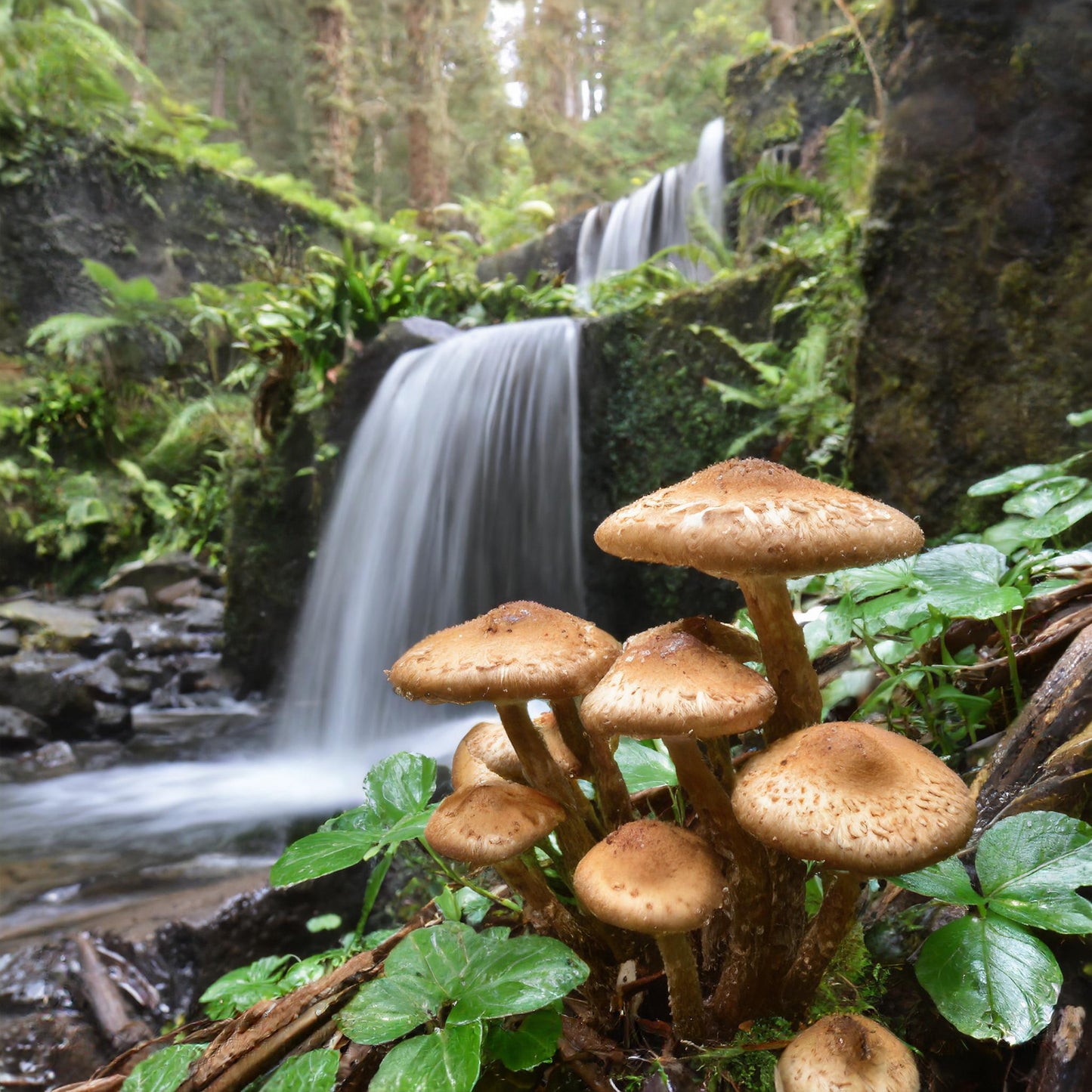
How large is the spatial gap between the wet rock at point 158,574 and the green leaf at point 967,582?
11.3m

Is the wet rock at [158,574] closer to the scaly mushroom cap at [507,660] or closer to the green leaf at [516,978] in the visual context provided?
the scaly mushroom cap at [507,660]

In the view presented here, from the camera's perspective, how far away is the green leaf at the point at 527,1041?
1183 millimetres

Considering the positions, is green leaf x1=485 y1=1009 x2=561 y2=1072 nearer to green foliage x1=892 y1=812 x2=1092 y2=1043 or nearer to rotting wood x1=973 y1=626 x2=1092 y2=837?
green foliage x1=892 y1=812 x2=1092 y2=1043

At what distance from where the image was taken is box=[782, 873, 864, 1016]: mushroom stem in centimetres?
125

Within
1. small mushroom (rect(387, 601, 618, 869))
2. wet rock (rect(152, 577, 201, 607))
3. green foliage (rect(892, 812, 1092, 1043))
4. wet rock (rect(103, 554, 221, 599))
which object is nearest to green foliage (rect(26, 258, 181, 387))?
wet rock (rect(103, 554, 221, 599))

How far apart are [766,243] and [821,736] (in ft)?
21.1

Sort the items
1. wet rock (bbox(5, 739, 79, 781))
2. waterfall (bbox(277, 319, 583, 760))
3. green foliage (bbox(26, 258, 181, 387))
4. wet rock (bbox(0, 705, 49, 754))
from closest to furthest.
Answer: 1. wet rock (bbox(5, 739, 79, 781))
2. wet rock (bbox(0, 705, 49, 754))
3. waterfall (bbox(277, 319, 583, 760))
4. green foliage (bbox(26, 258, 181, 387))

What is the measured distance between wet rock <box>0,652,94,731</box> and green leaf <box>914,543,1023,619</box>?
784cm

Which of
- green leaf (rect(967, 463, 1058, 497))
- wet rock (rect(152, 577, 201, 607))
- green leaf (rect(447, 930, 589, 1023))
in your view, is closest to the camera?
green leaf (rect(447, 930, 589, 1023))

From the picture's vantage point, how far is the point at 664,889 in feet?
3.85

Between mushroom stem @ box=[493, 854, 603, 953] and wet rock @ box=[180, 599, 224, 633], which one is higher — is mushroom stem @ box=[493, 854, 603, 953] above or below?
above

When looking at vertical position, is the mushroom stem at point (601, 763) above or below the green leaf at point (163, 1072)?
above

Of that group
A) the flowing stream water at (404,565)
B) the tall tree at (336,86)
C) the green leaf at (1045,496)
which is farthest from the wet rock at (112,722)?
the tall tree at (336,86)

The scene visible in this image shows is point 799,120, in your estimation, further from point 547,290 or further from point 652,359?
point 652,359
